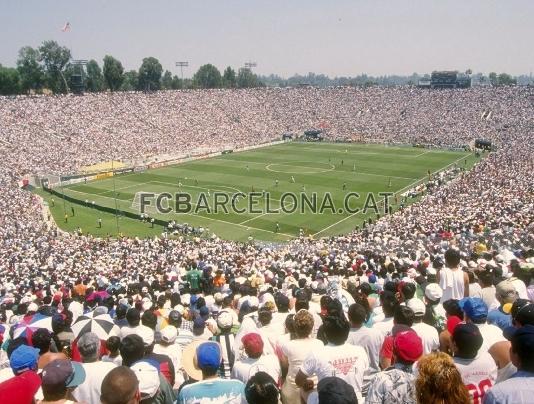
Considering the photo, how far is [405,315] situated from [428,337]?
0.46 metres

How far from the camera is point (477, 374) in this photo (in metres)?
5.73

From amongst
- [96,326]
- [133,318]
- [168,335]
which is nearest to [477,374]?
[168,335]

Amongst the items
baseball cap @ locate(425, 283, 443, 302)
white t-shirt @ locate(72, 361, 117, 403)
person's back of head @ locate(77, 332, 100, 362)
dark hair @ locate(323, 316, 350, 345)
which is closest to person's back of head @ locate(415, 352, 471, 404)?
dark hair @ locate(323, 316, 350, 345)

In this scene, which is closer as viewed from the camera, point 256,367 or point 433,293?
point 256,367

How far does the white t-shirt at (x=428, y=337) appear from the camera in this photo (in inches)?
285

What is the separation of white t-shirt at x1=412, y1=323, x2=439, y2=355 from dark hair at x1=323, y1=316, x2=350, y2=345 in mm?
1678

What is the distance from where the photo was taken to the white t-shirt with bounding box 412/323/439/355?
7.23 metres

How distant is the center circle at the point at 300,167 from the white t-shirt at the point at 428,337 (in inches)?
2227

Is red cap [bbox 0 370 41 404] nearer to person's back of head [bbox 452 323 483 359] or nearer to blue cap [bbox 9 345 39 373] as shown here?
blue cap [bbox 9 345 39 373]

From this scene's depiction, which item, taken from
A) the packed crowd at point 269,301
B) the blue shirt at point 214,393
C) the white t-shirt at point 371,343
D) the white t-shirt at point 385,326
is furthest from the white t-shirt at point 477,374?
the blue shirt at point 214,393

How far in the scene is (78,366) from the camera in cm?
612

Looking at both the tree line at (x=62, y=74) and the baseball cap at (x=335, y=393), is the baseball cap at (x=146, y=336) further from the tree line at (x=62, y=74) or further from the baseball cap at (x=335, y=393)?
the tree line at (x=62, y=74)

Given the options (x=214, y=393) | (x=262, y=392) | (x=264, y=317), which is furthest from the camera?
(x=264, y=317)

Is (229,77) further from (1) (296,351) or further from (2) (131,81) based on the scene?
(1) (296,351)
